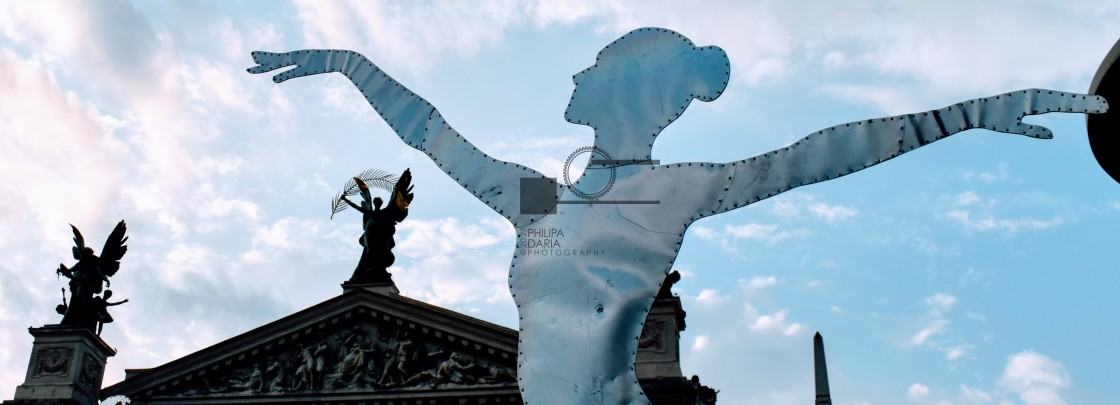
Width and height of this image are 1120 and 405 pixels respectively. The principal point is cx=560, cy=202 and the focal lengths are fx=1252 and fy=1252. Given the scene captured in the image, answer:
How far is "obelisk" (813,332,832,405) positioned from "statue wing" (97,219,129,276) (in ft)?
63.2

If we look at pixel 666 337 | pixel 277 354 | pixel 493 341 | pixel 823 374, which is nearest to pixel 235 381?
pixel 277 354

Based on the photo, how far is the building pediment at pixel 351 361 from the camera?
85.9 ft

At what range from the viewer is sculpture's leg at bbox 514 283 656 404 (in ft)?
23.5

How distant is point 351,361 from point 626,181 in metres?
20.0

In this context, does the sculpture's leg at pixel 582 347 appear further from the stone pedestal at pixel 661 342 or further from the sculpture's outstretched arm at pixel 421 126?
the stone pedestal at pixel 661 342

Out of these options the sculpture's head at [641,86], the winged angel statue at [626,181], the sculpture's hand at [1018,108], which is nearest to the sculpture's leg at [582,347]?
the winged angel statue at [626,181]

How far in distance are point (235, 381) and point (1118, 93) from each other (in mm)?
20607

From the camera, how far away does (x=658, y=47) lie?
27.0ft

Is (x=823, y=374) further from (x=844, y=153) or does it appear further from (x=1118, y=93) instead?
(x=844, y=153)

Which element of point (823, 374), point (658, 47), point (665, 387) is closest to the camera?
point (658, 47)

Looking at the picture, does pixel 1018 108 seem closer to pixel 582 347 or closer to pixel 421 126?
pixel 582 347

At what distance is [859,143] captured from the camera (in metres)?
7.55

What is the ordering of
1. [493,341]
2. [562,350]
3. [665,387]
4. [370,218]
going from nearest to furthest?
[562,350] → [665,387] → [493,341] → [370,218]

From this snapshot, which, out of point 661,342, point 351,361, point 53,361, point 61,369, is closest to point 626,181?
point 661,342
